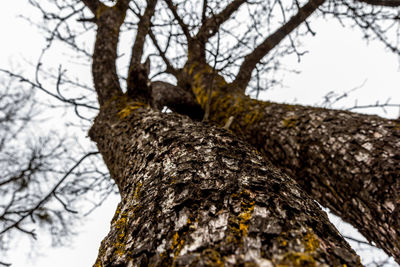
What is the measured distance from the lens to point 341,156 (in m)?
1.41

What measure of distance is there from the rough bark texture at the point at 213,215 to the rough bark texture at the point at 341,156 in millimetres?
659

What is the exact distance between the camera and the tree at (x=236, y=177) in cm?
55

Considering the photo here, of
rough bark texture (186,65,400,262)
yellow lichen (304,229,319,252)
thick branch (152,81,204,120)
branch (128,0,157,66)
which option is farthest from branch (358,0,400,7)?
yellow lichen (304,229,319,252)

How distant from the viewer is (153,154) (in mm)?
1126

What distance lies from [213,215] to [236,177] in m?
0.19

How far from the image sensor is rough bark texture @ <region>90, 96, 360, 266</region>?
504 millimetres

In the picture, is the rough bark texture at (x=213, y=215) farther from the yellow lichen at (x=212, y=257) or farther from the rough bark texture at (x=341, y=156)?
the rough bark texture at (x=341, y=156)

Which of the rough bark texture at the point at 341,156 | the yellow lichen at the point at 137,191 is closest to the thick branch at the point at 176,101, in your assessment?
the rough bark texture at the point at 341,156

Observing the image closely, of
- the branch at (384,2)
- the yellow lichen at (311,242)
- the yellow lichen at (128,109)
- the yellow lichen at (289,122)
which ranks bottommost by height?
the yellow lichen at (311,242)

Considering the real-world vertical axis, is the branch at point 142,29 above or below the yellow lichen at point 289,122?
above

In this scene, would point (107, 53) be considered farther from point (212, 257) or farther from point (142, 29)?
point (212, 257)

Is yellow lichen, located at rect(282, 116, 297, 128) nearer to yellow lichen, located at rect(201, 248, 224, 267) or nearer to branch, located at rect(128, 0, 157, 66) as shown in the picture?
yellow lichen, located at rect(201, 248, 224, 267)

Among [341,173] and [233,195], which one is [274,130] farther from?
[233,195]

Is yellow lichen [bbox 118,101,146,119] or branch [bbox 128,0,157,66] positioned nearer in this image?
yellow lichen [bbox 118,101,146,119]
